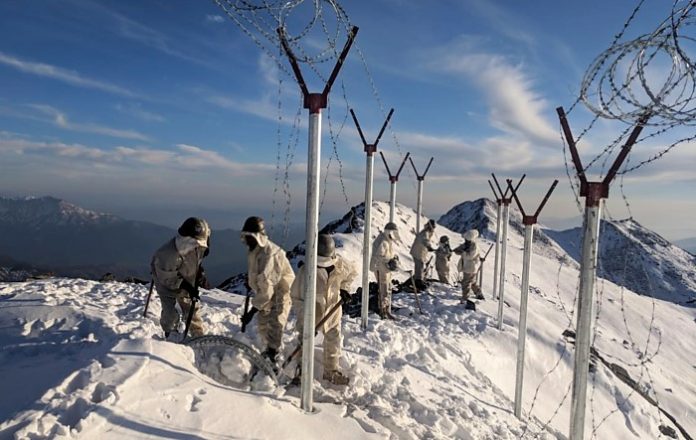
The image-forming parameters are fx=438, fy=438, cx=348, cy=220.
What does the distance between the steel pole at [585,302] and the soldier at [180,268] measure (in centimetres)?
543

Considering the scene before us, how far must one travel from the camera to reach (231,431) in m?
4.40

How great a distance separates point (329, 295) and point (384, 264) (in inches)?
240

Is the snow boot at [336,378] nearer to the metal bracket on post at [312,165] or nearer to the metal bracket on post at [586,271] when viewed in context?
the metal bracket on post at [312,165]

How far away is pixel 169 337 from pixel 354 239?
19.0 metres

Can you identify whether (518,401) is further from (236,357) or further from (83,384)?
(83,384)

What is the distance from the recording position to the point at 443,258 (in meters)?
18.3

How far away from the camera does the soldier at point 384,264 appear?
12.9 metres

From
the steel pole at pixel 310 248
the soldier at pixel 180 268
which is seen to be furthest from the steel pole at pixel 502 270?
the soldier at pixel 180 268

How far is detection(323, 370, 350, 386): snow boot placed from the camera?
689 centimetres

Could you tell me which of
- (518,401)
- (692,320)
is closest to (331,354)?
(518,401)

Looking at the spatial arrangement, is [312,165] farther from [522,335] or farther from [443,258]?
[443,258]

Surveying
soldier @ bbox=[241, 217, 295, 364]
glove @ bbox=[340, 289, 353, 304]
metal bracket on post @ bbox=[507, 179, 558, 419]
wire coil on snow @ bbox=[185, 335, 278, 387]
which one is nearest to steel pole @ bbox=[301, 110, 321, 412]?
wire coil on snow @ bbox=[185, 335, 278, 387]

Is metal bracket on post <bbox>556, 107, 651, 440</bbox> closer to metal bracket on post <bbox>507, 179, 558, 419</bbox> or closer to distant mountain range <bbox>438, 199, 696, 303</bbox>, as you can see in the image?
metal bracket on post <bbox>507, 179, 558, 419</bbox>

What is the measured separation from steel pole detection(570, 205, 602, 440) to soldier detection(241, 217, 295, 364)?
4305 millimetres
